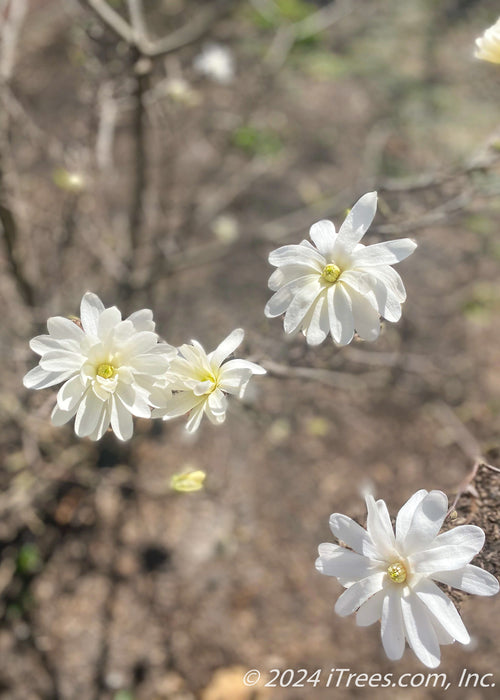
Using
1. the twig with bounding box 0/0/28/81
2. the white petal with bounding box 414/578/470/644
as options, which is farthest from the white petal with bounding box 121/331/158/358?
the twig with bounding box 0/0/28/81

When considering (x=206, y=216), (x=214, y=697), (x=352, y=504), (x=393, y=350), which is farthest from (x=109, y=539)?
(x=206, y=216)

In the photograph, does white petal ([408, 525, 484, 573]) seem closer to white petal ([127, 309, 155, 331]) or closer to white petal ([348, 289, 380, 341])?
white petal ([348, 289, 380, 341])

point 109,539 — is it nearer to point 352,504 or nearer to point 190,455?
point 190,455

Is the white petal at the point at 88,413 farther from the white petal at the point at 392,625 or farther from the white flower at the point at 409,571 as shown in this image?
the white petal at the point at 392,625

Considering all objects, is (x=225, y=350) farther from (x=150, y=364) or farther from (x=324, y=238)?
(x=324, y=238)

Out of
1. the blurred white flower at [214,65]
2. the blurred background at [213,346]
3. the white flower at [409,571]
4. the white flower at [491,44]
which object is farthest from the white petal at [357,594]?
the blurred white flower at [214,65]

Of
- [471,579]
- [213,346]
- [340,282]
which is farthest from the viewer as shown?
[213,346]

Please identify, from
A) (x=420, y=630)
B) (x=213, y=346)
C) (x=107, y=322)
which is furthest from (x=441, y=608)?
(x=213, y=346)
